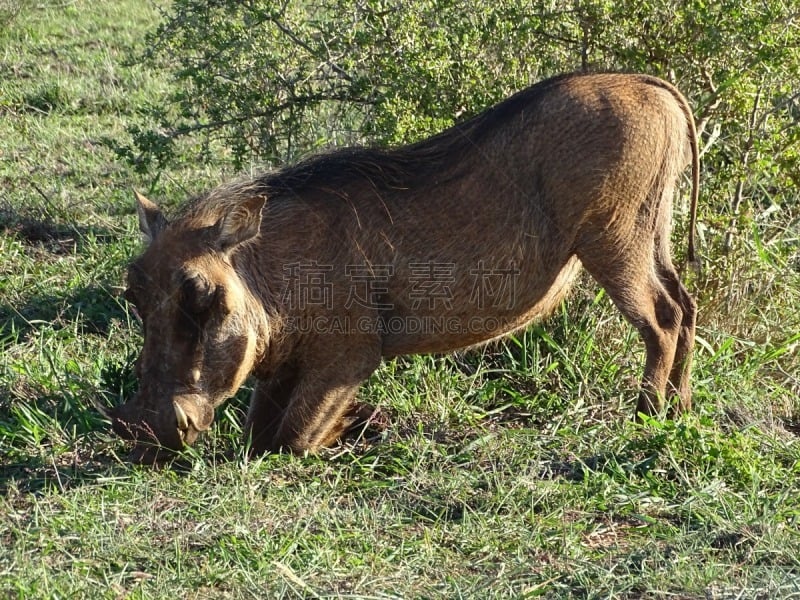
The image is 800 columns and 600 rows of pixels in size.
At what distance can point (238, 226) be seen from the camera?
3.84m

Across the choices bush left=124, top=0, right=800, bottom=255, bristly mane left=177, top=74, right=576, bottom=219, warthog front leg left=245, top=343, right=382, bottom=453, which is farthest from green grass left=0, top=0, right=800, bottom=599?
bristly mane left=177, top=74, right=576, bottom=219

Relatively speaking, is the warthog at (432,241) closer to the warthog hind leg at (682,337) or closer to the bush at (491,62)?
the warthog hind leg at (682,337)

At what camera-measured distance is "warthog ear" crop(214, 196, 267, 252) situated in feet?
12.5

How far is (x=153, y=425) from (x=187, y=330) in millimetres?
343

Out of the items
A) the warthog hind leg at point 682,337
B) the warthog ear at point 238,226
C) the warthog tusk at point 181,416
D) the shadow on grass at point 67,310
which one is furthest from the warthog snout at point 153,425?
the warthog hind leg at point 682,337

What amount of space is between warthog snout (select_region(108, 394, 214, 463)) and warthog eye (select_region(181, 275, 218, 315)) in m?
0.31

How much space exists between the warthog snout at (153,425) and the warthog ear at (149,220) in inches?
24.4

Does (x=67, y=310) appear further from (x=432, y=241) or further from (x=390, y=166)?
(x=432, y=241)

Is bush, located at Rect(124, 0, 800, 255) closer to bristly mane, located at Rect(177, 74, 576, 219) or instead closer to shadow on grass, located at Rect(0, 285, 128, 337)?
bristly mane, located at Rect(177, 74, 576, 219)

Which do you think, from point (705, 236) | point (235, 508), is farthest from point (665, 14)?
point (235, 508)

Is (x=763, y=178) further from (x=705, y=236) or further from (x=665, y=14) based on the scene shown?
(x=665, y=14)

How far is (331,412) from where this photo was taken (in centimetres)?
402

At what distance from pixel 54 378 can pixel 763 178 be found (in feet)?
11.4

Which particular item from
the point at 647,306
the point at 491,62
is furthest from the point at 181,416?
the point at 491,62
